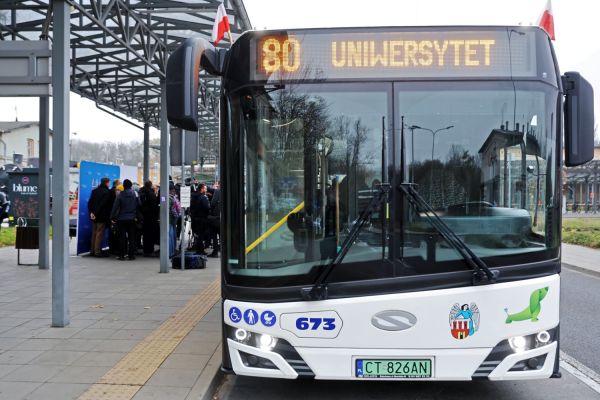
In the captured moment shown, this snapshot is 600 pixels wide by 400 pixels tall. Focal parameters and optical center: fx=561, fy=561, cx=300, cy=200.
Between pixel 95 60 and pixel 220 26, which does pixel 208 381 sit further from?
pixel 95 60

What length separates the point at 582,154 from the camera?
13.7ft

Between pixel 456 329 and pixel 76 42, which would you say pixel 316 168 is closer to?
pixel 456 329

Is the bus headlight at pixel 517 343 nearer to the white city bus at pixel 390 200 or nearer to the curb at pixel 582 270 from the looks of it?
the white city bus at pixel 390 200

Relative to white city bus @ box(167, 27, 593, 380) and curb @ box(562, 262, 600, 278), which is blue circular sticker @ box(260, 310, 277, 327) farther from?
curb @ box(562, 262, 600, 278)

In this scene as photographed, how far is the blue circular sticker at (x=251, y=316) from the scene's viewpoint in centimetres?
387

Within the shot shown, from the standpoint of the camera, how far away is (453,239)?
12.4ft

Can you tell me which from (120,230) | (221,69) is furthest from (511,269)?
(120,230)

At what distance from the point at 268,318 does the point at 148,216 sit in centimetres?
1004

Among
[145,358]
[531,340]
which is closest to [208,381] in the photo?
[145,358]

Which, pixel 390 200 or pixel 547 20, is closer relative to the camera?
pixel 390 200

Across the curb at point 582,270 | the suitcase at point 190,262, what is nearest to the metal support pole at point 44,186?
the suitcase at point 190,262

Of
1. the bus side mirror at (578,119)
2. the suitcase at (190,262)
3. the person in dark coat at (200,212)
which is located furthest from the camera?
the person in dark coat at (200,212)

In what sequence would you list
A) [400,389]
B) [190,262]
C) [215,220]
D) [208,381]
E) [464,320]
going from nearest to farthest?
[464,320] → [208,381] → [400,389] → [190,262] → [215,220]

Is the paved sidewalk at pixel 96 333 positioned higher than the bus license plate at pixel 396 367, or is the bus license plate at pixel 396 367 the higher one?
the bus license plate at pixel 396 367
